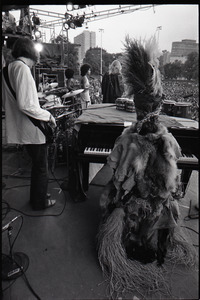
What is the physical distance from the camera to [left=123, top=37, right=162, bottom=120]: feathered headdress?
1.63 metres

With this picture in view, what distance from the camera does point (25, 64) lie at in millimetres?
2344

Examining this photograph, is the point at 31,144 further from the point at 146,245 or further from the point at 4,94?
the point at 146,245

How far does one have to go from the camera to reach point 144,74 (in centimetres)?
163

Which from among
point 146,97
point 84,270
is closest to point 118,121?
point 146,97

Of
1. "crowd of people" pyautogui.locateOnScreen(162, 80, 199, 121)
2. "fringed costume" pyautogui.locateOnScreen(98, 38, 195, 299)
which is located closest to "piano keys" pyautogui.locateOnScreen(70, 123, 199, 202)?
"fringed costume" pyautogui.locateOnScreen(98, 38, 195, 299)

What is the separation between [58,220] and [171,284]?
1494 millimetres

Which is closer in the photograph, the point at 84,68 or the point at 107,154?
the point at 107,154

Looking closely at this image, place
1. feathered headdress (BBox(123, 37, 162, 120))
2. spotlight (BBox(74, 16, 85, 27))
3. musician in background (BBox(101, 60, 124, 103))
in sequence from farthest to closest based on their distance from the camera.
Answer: spotlight (BBox(74, 16, 85, 27)) → musician in background (BBox(101, 60, 124, 103)) → feathered headdress (BBox(123, 37, 162, 120))

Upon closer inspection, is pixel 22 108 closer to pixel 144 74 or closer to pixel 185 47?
pixel 144 74

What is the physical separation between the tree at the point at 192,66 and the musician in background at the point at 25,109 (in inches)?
69.5

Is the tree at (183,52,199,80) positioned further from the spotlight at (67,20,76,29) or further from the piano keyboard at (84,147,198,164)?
the spotlight at (67,20,76,29)

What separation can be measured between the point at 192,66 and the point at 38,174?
231cm

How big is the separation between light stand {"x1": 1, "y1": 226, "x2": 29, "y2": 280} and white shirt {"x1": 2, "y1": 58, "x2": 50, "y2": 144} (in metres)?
1.12

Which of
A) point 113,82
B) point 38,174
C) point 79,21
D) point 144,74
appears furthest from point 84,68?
point 79,21
